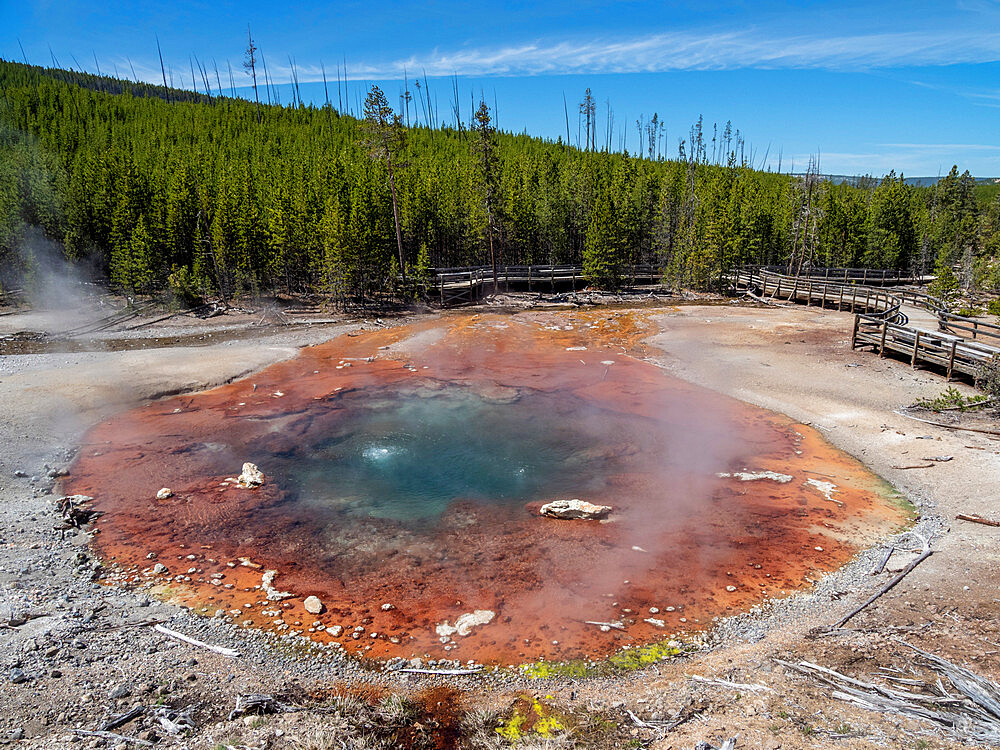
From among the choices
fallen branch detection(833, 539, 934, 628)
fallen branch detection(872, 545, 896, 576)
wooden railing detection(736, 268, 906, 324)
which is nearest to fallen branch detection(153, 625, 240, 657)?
fallen branch detection(833, 539, 934, 628)

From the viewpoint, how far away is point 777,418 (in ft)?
55.7

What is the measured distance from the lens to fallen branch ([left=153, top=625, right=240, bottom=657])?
25.2 feet

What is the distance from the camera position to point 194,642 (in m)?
7.85

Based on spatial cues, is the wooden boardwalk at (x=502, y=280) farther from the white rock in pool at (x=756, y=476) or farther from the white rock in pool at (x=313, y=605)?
the white rock in pool at (x=313, y=605)

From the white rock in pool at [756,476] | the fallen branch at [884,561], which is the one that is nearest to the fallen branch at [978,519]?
the fallen branch at [884,561]

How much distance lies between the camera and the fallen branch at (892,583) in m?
8.20

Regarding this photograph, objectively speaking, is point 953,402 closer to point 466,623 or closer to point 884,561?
point 884,561

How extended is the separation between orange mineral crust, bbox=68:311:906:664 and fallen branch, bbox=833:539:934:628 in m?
0.92

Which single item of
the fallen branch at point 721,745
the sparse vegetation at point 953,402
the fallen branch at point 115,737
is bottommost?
the fallen branch at point 721,745

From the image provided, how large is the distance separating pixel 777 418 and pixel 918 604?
362 inches

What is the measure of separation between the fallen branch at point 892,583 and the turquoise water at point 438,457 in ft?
18.0

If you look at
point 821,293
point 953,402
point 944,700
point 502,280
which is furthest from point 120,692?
point 821,293

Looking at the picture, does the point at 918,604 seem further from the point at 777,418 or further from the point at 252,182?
the point at 252,182

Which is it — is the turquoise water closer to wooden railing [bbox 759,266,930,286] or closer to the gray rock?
the gray rock
